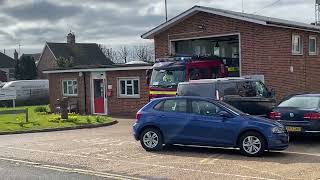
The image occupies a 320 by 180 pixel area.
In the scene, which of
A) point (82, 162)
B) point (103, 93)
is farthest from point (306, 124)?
point (103, 93)

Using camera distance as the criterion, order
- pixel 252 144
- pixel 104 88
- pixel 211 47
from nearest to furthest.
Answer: pixel 252 144, pixel 211 47, pixel 104 88

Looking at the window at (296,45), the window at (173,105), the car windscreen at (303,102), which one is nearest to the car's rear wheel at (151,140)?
the window at (173,105)

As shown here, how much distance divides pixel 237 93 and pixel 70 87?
775 inches

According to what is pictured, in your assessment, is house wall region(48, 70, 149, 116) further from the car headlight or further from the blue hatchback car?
the car headlight

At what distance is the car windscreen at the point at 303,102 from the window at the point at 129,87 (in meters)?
14.4

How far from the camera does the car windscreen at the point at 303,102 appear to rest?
14.9 m

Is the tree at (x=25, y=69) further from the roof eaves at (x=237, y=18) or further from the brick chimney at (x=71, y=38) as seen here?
the roof eaves at (x=237, y=18)

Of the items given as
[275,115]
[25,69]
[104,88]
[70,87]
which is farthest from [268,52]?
[25,69]

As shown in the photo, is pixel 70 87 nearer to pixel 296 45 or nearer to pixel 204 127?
pixel 296 45

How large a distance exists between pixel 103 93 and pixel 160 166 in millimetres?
19935

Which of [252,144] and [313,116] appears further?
[313,116]

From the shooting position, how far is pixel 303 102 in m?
15.2

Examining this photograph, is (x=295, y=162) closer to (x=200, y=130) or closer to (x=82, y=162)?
(x=200, y=130)

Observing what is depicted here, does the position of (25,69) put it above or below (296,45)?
above
